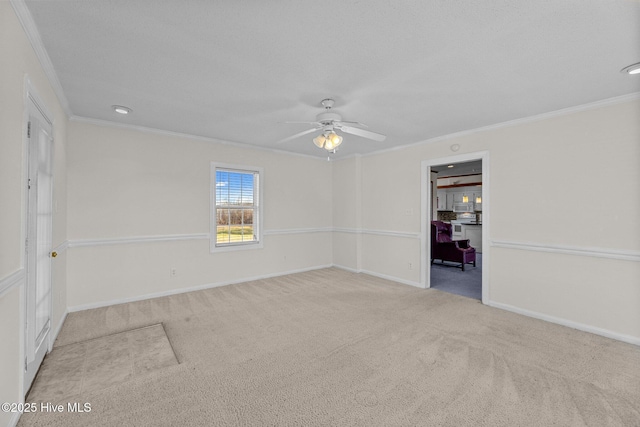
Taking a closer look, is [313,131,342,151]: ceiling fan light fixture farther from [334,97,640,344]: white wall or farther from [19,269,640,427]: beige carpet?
[334,97,640,344]: white wall

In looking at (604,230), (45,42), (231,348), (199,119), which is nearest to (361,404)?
(231,348)

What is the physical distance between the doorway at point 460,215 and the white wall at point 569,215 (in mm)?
102

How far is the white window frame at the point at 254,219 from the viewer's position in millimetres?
4719

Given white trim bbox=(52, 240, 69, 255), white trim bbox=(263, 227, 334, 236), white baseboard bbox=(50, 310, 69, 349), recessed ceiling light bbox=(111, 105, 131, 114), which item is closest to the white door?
white baseboard bbox=(50, 310, 69, 349)

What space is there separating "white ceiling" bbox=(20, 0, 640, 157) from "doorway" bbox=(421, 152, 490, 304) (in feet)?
3.59

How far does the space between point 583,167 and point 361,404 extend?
3382mm

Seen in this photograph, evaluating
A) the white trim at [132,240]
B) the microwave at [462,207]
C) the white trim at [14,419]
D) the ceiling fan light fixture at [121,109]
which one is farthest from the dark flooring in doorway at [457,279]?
the ceiling fan light fixture at [121,109]

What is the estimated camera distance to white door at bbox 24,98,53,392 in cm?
207

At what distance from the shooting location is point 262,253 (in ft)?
17.5

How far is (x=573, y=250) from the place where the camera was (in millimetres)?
3184

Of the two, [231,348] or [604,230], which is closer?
[231,348]

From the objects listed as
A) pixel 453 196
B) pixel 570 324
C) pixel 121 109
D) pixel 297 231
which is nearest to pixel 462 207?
pixel 453 196

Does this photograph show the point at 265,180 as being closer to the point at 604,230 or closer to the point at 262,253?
the point at 262,253

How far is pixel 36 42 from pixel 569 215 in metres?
5.07
